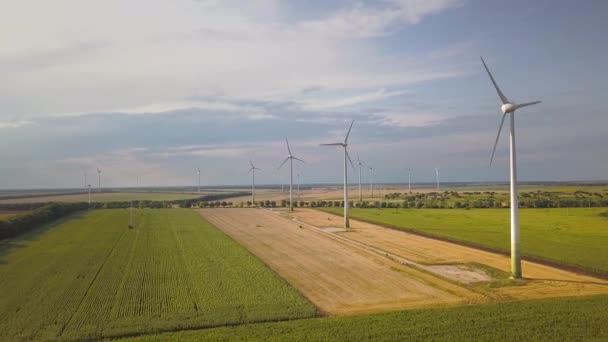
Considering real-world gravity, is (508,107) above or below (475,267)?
above

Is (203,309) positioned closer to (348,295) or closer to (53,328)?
(53,328)

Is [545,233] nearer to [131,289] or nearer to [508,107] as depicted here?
[508,107]

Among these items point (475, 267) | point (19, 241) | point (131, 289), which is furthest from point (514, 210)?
point (19, 241)

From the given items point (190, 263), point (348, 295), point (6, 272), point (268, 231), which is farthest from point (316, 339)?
point (268, 231)

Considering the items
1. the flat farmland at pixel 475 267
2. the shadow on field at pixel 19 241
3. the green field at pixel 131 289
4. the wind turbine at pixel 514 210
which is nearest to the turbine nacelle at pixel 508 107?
the wind turbine at pixel 514 210

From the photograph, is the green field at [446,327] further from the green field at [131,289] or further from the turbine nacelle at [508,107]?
the turbine nacelle at [508,107]

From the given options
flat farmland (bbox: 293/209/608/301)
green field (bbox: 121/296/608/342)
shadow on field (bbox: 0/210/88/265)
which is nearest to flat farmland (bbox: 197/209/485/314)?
flat farmland (bbox: 293/209/608/301)
